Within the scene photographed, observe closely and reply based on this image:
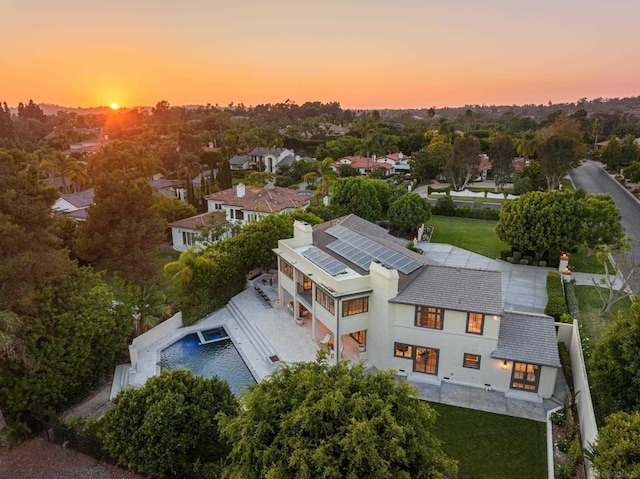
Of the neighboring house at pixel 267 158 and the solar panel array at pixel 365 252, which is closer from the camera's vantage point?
the solar panel array at pixel 365 252

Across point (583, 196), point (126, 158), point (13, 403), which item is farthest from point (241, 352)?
point (126, 158)

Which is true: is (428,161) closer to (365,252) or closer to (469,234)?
(469,234)

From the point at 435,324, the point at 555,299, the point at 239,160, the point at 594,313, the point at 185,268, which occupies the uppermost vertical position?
the point at 185,268

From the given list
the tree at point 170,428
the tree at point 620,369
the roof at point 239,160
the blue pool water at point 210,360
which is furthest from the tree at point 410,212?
the roof at point 239,160

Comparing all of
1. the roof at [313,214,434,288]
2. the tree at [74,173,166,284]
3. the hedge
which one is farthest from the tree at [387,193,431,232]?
the tree at [74,173,166,284]

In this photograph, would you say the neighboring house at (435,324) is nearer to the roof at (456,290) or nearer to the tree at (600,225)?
the roof at (456,290)

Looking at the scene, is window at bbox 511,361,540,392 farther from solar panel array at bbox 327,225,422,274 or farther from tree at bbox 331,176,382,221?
tree at bbox 331,176,382,221

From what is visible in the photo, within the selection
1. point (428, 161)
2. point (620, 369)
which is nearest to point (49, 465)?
point (620, 369)

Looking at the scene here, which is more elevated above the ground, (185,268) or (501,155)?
(501,155)
